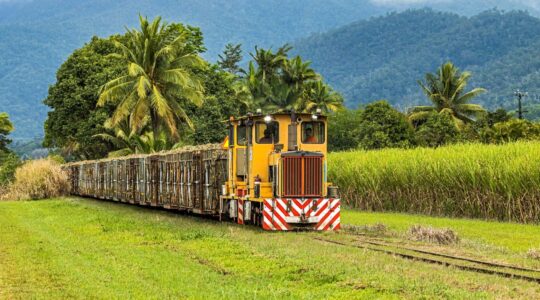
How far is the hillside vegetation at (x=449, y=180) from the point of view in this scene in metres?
26.5

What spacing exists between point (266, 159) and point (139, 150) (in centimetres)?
3346

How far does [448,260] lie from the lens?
15.2 meters

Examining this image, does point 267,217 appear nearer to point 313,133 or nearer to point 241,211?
point 241,211

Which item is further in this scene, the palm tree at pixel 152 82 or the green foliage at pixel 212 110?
the green foliage at pixel 212 110

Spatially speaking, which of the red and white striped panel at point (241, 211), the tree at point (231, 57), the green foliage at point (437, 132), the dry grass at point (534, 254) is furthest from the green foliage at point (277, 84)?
the dry grass at point (534, 254)

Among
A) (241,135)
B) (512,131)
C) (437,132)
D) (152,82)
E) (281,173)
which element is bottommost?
(281,173)

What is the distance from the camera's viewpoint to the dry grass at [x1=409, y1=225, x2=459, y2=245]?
19.3 metres

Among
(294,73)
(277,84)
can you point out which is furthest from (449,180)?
(294,73)

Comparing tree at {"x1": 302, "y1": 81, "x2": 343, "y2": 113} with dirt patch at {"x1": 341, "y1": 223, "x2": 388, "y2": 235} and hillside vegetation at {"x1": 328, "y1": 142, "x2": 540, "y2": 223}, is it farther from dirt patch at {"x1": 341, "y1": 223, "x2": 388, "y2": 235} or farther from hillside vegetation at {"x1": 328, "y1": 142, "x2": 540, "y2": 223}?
dirt patch at {"x1": 341, "y1": 223, "x2": 388, "y2": 235}

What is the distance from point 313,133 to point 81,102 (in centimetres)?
4883

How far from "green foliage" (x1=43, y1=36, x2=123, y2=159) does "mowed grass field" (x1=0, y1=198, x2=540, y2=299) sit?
4485 centimetres

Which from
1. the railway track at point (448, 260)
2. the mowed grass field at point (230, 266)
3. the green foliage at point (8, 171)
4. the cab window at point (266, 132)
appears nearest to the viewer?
the mowed grass field at point (230, 266)

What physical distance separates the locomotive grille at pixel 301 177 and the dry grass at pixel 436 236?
→ 9.47 feet

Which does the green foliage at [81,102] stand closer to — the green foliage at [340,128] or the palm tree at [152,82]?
the palm tree at [152,82]
